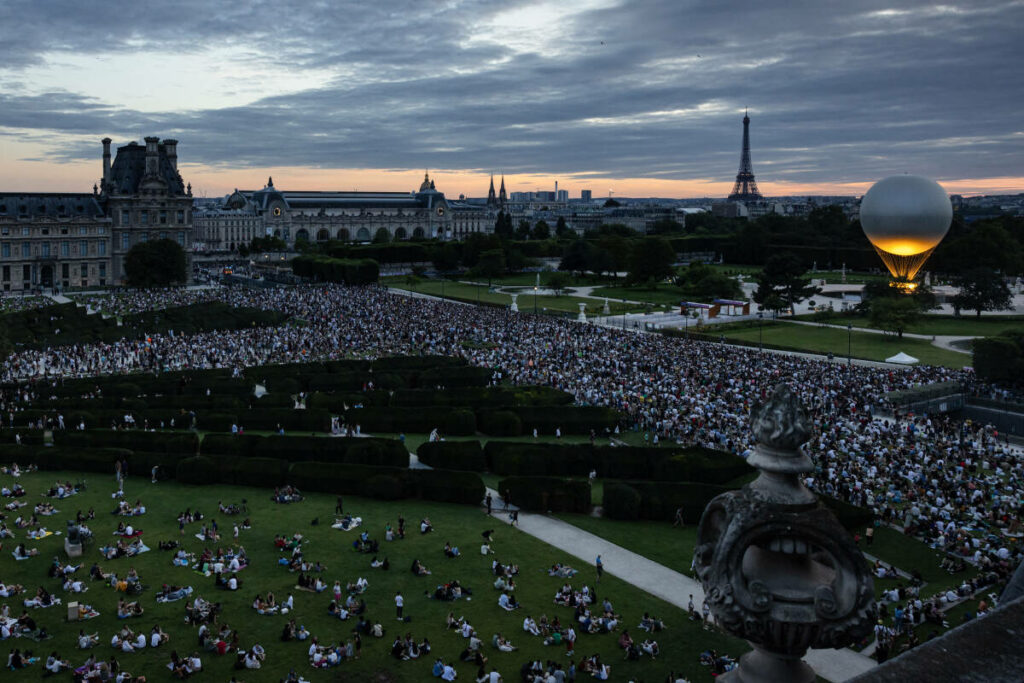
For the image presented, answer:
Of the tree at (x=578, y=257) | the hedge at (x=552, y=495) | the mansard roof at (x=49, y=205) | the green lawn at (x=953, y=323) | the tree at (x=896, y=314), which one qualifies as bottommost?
the hedge at (x=552, y=495)

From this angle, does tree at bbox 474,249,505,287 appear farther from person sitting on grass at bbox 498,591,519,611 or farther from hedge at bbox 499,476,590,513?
person sitting on grass at bbox 498,591,519,611

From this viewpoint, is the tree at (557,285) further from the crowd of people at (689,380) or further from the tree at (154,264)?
the tree at (154,264)

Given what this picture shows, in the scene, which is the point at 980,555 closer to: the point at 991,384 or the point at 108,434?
the point at 991,384

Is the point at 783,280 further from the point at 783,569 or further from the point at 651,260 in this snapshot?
the point at 783,569

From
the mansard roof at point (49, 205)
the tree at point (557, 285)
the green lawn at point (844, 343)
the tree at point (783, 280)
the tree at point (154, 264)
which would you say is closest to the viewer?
the green lawn at point (844, 343)

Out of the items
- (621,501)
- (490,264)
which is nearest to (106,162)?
(490,264)

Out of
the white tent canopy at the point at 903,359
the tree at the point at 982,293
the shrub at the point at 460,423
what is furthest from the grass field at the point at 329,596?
the tree at the point at 982,293
